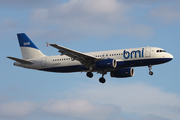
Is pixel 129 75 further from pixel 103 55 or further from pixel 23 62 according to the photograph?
pixel 23 62

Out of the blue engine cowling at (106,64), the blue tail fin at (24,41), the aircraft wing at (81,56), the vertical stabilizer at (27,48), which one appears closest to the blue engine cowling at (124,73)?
the blue engine cowling at (106,64)

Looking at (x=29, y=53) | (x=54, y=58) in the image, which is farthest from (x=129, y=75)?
(x=29, y=53)

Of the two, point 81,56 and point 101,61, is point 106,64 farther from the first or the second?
point 81,56

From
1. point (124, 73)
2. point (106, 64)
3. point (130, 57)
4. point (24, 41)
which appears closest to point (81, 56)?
point (106, 64)

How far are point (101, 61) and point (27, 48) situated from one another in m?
17.8

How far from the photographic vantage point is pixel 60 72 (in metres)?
63.2

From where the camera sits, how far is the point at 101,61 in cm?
5759

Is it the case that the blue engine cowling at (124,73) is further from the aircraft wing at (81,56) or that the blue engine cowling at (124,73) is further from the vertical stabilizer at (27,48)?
the vertical stabilizer at (27,48)

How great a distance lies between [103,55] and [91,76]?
4.51 metres

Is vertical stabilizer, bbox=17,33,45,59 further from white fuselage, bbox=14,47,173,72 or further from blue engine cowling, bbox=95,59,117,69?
blue engine cowling, bbox=95,59,117,69

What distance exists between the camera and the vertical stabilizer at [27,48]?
66.9 meters

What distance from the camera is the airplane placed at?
186ft

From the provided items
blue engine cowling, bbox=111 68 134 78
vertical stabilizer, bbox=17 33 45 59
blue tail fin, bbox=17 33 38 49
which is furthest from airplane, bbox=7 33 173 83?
blue tail fin, bbox=17 33 38 49

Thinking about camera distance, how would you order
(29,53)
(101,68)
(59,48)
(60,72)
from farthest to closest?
(29,53), (60,72), (101,68), (59,48)
